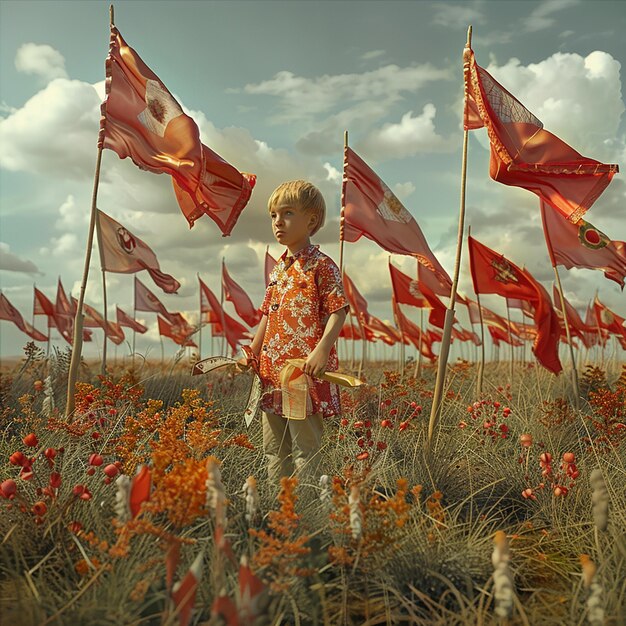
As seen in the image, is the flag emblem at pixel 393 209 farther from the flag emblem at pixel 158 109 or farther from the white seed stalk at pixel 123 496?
the white seed stalk at pixel 123 496

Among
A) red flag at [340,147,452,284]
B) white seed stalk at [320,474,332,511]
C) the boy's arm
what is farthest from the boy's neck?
red flag at [340,147,452,284]

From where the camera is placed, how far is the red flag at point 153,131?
16.9 feet

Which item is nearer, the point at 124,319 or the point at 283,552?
the point at 283,552

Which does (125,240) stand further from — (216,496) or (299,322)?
(216,496)

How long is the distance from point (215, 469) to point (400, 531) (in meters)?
1.21

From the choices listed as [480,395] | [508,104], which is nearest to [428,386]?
[480,395]

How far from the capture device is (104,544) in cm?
220

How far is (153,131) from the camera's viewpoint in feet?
17.2

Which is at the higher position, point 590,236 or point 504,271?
point 590,236

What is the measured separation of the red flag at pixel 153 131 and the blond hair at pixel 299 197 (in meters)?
1.60

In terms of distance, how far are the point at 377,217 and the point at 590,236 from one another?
7.56ft

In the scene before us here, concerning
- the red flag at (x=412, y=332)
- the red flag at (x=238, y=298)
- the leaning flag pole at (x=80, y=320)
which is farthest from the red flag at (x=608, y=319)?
the leaning flag pole at (x=80, y=320)

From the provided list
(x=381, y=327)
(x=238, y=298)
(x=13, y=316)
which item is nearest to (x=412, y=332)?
(x=238, y=298)

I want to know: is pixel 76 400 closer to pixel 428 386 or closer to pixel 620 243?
pixel 428 386
